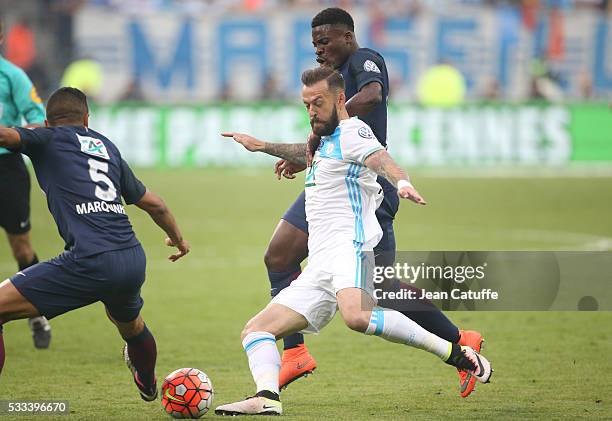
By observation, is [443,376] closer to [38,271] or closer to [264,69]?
[38,271]

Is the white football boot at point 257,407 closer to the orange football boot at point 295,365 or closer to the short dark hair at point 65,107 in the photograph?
the orange football boot at point 295,365

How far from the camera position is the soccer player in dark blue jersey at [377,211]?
764cm

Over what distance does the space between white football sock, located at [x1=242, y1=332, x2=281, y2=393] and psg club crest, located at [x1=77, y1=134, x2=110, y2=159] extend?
141cm

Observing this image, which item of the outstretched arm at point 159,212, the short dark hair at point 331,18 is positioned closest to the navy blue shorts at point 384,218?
the outstretched arm at point 159,212

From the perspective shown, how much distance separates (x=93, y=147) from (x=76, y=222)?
18.7 inches

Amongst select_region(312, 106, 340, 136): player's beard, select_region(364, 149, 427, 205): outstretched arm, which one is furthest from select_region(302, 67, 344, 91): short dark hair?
select_region(364, 149, 427, 205): outstretched arm

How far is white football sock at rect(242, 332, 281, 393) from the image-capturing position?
691 centimetres

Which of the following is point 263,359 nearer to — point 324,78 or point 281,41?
point 324,78

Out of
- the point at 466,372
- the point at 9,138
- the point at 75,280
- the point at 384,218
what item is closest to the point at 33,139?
the point at 9,138

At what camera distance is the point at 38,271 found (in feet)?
22.2

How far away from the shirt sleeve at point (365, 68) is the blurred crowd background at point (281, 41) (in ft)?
88.0

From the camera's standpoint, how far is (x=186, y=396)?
22.9 ft

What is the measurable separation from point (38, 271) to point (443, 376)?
131 inches

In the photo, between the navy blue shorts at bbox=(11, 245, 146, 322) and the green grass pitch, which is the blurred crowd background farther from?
the navy blue shorts at bbox=(11, 245, 146, 322)
